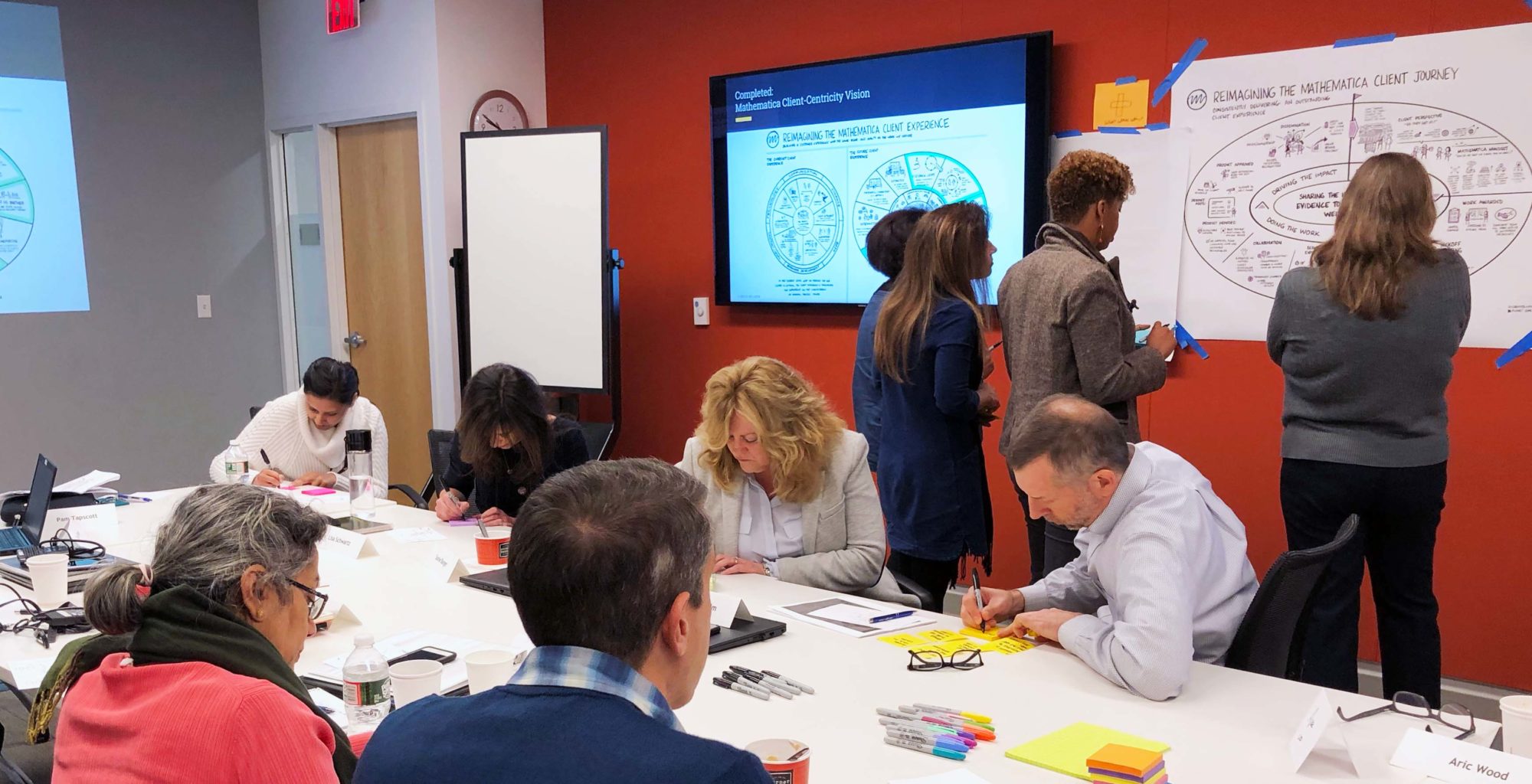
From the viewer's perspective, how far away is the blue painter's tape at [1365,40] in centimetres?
331

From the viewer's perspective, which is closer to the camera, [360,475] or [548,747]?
[548,747]

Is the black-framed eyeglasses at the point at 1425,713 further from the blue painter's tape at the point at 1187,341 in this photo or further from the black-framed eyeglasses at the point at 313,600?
the blue painter's tape at the point at 1187,341

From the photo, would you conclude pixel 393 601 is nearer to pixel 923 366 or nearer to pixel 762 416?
pixel 762 416

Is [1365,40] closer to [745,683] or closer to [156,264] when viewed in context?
[745,683]

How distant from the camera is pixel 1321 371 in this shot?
2.69 metres

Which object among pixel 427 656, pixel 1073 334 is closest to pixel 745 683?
pixel 427 656

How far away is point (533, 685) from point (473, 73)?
475cm

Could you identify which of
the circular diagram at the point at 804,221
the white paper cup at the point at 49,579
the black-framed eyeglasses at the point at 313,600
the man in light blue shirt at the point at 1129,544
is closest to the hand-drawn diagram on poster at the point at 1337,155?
the circular diagram at the point at 804,221

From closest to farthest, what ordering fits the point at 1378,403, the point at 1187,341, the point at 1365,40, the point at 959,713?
the point at 959,713 → the point at 1378,403 → the point at 1365,40 → the point at 1187,341

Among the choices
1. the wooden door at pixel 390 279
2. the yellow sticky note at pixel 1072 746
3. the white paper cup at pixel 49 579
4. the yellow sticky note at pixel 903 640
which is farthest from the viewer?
the wooden door at pixel 390 279

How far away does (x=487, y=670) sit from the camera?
6.10 feet

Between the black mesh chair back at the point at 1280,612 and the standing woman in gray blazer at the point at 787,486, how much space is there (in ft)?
2.84

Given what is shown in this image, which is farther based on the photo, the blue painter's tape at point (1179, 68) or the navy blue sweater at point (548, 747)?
the blue painter's tape at point (1179, 68)

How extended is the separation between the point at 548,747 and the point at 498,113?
483 centimetres
